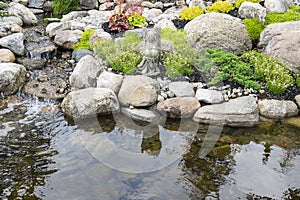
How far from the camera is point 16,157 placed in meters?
7.28

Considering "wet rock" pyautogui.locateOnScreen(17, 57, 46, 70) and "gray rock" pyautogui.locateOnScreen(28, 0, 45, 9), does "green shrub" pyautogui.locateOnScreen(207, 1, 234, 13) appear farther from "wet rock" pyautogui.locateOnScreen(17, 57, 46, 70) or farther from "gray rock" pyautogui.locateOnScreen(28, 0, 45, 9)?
"gray rock" pyautogui.locateOnScreen(28, 0, 45, 9)

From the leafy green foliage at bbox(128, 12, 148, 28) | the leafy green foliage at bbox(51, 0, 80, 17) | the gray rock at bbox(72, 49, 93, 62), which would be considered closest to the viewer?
the gray rock at bbox(72, 49, 93, 62)

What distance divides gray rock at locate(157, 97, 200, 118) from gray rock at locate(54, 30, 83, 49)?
537 cm

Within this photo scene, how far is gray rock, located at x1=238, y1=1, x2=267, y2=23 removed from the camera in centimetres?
1223

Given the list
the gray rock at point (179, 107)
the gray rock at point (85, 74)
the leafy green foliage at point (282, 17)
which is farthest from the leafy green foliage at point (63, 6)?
the gray rock at point (179, 107)

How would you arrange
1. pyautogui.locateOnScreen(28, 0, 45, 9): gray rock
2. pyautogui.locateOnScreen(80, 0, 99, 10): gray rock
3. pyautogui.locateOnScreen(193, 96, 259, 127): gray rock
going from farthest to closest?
pyautogui.locateOnScreen(28, 0, 45, 9): gray rock
pyautogui.locateOnScreen(80, 0, 99, 10): gray rock
pyautogui.locateOnScreen(193, 96, 259, 127): gray rock

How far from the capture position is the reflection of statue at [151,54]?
939 cm

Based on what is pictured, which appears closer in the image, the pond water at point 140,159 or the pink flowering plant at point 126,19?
the pond water at point 140,159

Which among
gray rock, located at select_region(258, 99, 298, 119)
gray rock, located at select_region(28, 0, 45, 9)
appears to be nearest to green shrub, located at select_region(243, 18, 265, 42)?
gray rock, located at select_region(258, 99, 298, 119)

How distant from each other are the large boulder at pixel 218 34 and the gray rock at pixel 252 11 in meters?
1.62

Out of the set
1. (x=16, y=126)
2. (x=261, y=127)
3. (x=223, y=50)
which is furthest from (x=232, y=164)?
(x=16, y=126)

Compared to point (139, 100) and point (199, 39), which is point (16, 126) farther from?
point (199, 39)

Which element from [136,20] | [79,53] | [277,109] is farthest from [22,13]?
[277,109]

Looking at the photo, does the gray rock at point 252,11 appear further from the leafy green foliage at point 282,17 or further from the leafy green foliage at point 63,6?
the leafy green foliage at point 63,6
